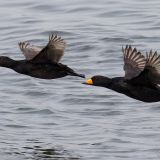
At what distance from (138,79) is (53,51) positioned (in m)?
1.68

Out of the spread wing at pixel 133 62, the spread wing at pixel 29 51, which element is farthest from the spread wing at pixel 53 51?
the spread wing at pixel 133 62

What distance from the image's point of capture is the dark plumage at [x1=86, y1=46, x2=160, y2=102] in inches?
603

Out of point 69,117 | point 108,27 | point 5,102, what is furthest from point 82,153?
point 108,27

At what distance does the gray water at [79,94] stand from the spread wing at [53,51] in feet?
5.38

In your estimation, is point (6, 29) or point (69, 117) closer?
point (69, 117)

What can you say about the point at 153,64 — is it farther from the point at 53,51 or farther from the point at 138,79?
the point at 53,51

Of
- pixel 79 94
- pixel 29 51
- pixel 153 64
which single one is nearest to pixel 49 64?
pixel 29 51

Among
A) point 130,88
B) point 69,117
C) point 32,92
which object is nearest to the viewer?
point 130,88

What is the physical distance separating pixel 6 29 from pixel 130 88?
33.8 feet

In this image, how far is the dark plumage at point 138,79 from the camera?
15.3 m

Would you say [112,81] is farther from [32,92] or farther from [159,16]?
[159,16]

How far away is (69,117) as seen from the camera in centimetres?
1962

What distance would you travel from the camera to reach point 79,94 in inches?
840

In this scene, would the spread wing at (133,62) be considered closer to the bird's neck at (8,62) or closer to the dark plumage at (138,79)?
the dark plumage at (138,79)
